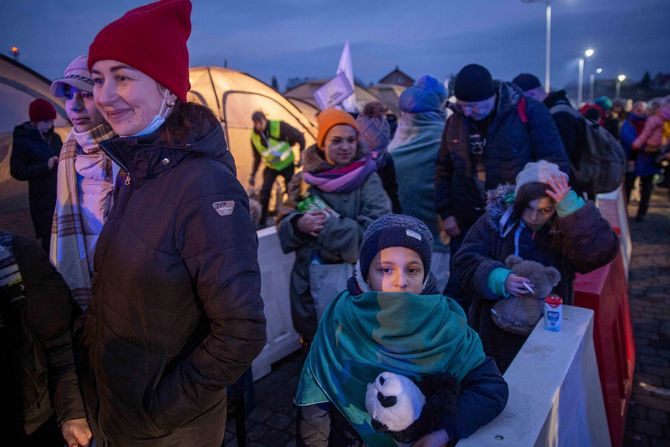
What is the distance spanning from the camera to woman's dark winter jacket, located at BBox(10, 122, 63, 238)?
5.15 m

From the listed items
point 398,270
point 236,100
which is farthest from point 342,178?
point 236,100

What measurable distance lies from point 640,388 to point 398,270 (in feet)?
10.6

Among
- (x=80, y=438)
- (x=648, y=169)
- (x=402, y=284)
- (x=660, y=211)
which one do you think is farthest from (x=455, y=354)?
(x=660, y=211)

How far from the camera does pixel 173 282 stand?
55.6 inches

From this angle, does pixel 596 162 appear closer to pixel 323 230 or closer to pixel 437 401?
pixel 323 230

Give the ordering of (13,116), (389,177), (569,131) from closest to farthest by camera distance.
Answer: (569,131) < (389,177) < (13,116)

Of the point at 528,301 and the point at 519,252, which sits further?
the point at 519,252

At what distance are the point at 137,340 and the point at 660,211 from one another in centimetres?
1224

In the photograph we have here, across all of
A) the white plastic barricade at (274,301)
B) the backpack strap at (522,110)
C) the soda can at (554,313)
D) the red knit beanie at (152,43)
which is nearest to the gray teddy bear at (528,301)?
the soda can at (554,313)

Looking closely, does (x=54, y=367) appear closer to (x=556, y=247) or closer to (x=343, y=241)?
(x=343, y=241)

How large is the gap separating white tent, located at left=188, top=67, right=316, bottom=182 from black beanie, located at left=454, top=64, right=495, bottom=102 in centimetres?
631

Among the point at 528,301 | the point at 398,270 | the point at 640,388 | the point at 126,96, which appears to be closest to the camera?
the point at 126,96

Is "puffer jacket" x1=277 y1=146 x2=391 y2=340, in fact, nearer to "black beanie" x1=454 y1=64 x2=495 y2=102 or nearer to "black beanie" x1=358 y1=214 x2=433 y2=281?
"black beanie" x1=454 y1=64 x2=495 y2=102

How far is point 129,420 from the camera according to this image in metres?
1.53
